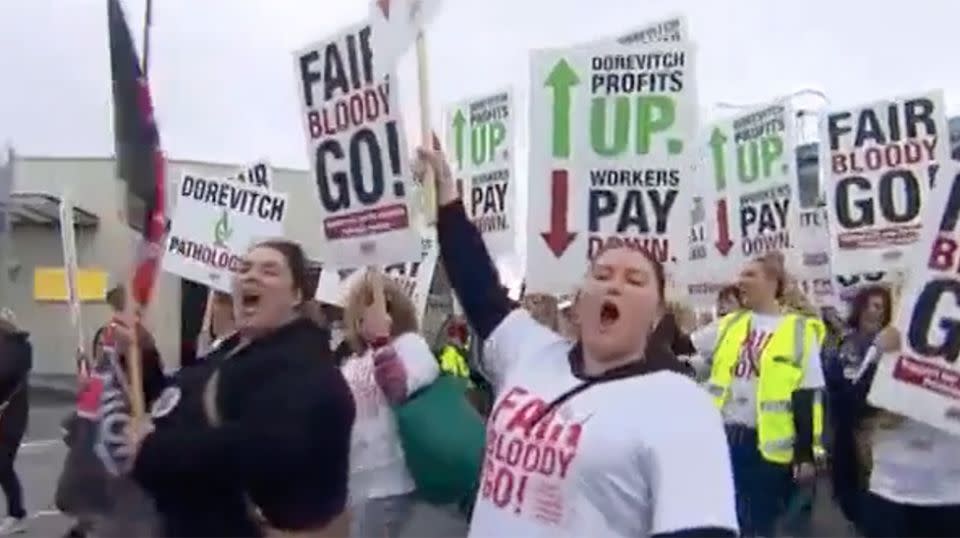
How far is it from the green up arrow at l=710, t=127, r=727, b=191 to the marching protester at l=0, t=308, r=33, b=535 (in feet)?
16.2

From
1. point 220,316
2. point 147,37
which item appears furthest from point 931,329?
point 220,316

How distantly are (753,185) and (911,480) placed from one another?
602cm

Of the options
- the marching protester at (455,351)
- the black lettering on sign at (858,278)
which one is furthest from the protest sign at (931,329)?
the marching protester at (455,351)

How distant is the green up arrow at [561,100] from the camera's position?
9.47 m

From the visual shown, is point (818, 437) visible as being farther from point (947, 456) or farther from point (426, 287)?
point (426, 287)

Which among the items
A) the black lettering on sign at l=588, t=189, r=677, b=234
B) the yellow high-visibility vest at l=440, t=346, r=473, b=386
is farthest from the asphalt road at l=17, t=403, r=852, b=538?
the black lettering on sign at l=588, t=189, r=677, b=234

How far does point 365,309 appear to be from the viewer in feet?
25.9

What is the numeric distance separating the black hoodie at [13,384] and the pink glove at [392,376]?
6.66 metres

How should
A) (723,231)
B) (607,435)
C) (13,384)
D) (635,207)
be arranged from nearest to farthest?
(607,435) < (635,207) < (13,384) < (723,231)

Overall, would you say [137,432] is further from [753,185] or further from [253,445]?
[753,185]

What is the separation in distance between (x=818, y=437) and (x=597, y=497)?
6.04 meters

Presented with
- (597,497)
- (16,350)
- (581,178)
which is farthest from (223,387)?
(16,350)

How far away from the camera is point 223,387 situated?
4.81 meters

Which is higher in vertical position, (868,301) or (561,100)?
(561,100)
